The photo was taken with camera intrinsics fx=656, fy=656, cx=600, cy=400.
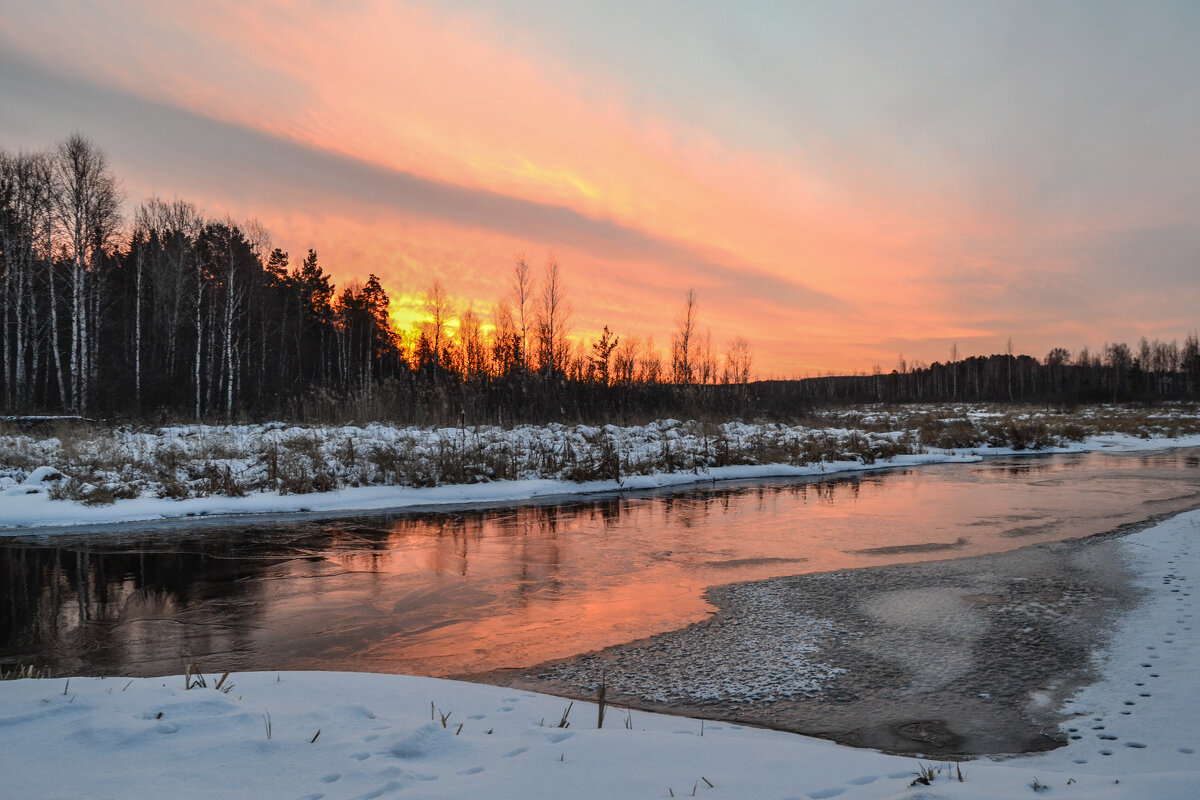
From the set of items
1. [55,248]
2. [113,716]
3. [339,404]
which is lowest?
[113,716]

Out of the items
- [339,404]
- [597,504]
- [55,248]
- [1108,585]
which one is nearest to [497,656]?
[1108,585]

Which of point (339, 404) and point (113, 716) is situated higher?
point (339, 404)

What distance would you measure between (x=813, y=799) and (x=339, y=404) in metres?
19.8

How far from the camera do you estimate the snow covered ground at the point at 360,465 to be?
1151 centimetres

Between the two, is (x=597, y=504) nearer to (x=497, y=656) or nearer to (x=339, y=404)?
(x=497, y=656)

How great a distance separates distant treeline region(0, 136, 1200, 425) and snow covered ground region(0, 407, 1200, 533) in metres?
3.15

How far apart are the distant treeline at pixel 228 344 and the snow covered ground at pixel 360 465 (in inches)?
124

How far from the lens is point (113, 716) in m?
2.93

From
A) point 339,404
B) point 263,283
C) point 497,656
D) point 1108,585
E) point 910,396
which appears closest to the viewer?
point 497,656

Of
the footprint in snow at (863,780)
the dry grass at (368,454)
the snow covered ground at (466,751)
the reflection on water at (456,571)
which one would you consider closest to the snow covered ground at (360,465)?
the dry grass at (368,454)

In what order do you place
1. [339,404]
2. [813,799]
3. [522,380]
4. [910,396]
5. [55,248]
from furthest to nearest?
[910,396] → [55,248] → [522,380] → [339,404] → [813,799]

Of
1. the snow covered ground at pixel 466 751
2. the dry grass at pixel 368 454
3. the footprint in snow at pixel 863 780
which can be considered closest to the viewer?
the snow covered ground at pixel 466 751

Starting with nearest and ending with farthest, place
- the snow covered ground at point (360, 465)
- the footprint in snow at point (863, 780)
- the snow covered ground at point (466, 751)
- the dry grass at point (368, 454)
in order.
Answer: the snow covered ground at point (466, 751)
the footprint in snow at point (863, 780)
the snow covered ground at point (360, 465)
the dry grass at point (368, 454)

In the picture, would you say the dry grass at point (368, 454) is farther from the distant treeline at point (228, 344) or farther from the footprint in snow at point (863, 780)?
the footprint in snow at point (863, 780)
